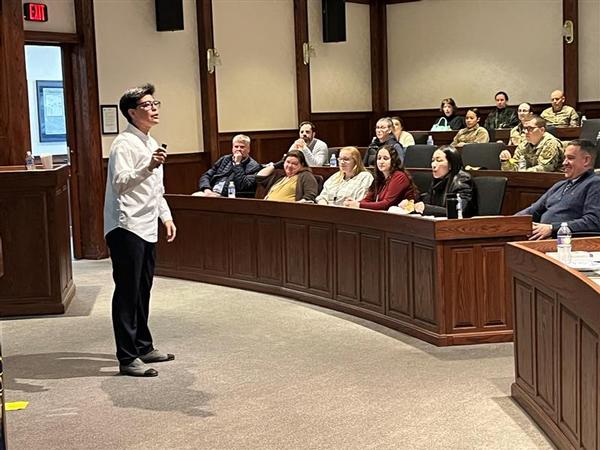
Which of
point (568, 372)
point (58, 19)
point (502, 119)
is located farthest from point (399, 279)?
point (502, 119)

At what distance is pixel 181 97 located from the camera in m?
11.8

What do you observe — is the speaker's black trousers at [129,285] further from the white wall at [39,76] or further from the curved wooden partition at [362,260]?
the white wall at [39,76]

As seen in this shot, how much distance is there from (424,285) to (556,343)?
6.66 feet

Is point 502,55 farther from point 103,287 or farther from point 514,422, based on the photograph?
point 514,422

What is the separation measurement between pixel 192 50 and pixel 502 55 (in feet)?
15.2

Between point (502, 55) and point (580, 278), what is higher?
point (502, 55)

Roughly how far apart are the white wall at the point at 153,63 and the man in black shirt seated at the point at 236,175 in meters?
2.23

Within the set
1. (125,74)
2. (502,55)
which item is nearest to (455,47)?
(502,55)

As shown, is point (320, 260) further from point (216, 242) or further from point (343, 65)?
point (343, 65)

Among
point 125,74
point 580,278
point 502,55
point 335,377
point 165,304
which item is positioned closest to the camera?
point 580,278

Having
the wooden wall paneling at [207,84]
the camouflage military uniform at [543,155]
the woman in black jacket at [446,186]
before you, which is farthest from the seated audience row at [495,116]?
the woman in black jacket at [446,186]

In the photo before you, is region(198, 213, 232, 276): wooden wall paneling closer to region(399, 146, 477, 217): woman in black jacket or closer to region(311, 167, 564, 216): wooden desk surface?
region(311, 167, 564, 216): wooden desk surface

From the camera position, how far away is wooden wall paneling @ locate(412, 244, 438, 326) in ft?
19.7

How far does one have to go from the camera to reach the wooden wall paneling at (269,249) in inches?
308
